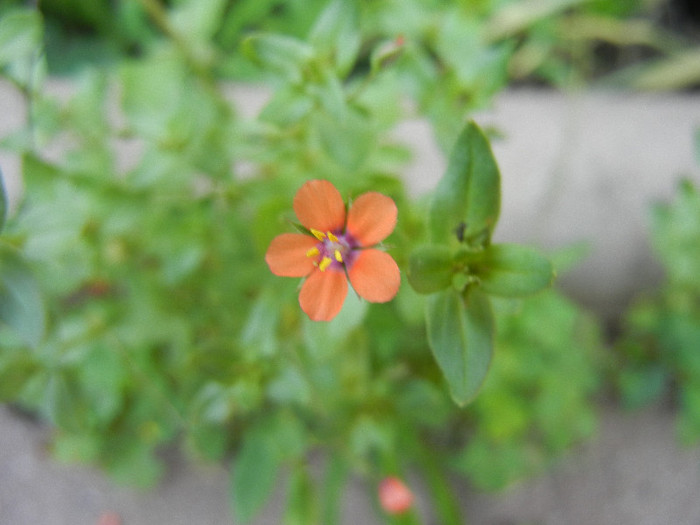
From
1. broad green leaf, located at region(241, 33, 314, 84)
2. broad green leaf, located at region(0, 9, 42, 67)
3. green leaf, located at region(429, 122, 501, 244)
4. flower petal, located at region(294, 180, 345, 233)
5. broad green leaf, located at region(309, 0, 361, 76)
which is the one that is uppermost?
broad green leaf, located at region(309, 0, 361, 76)

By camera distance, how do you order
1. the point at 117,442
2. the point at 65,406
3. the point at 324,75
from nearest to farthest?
the point at 324,75 < the point at 65,406 < the point at 117,442

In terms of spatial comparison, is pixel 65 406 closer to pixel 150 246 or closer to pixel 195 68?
pixel 150 246

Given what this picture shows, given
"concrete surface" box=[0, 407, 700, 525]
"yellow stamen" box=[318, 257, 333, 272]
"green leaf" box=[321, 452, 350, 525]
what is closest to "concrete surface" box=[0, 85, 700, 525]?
"concrete surface" box=[0, 407, 700, 525]

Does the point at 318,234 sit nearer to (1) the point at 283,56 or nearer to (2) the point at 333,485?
(1) the point at 283,56

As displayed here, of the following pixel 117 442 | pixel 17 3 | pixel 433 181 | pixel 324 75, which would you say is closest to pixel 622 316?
pixel 433 181

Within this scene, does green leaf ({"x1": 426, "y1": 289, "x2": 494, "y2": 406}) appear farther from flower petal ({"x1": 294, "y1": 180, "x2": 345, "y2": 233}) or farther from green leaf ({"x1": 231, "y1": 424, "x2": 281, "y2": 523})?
green leaf ({"x1": 231, "y1": 424, "x2": 281, "y2": 523})

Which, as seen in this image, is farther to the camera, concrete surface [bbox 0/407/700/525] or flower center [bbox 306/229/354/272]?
concrete surface [bbox 0/407/700/525]

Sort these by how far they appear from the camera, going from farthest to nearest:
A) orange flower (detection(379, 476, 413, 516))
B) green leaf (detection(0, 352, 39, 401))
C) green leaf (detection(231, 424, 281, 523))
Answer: green leaf (detection(231, 424, 281, 523)), orange flower (detection(379, 476, 413, 516)), green leaf (detection(0, 352, 39, 401))

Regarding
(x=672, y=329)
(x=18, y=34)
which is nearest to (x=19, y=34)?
(x=18, y=34)
